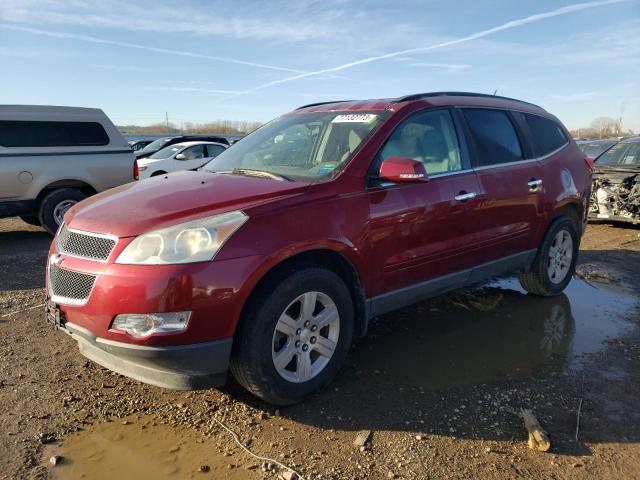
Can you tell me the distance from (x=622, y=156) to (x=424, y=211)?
26.3 feet

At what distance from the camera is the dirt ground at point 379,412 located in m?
2.62

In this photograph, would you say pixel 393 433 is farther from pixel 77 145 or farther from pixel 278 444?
pixel 77 145

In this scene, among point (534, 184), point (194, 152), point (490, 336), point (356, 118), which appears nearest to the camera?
point (356, 118)

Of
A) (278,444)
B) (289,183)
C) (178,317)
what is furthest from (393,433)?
(289,183)

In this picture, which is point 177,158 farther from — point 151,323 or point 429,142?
point 151,323

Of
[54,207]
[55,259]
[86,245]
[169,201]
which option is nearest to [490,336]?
[169,201]

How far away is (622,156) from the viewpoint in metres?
9.77

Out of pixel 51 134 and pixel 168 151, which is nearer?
pixel 51 134

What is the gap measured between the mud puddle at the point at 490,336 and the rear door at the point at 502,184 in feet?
2.12

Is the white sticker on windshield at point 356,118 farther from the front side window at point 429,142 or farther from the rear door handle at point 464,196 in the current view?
the rear door handle at point 464,196

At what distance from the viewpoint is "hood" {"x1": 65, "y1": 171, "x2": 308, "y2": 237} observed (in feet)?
9.30

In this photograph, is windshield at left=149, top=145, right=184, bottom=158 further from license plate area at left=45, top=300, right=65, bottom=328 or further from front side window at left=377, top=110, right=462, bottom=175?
license plate area at left=45, top=300, right=65, bottom=328

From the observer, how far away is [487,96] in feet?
15.6

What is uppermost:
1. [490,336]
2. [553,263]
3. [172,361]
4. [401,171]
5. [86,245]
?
[401,171]
